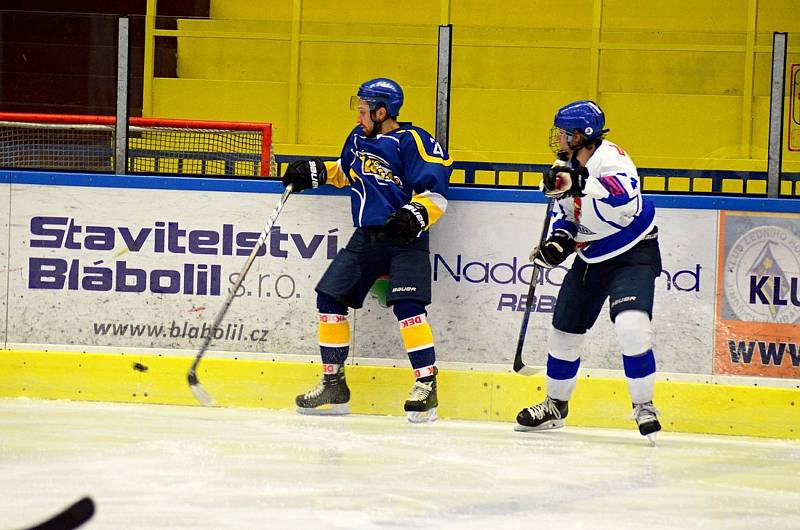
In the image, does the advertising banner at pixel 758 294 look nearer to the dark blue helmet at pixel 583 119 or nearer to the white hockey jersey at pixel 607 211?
the white hockey jersey at pixel 607 211

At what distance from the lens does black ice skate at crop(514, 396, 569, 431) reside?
5.28 m

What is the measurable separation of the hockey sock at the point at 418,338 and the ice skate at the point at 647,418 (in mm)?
859

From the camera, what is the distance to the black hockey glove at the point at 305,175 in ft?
18.1

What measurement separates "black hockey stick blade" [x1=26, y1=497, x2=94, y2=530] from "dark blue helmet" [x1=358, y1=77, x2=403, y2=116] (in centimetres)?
232

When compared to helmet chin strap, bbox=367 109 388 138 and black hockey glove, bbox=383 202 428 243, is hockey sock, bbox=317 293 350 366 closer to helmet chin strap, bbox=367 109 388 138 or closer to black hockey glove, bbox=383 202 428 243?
black hockey glove, bbox=383 202 428 243

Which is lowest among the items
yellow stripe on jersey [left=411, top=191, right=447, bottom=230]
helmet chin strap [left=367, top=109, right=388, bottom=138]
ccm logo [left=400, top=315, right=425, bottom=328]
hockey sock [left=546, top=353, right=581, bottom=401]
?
hockey sock [left=546, top=353, right=581, bottom=401]

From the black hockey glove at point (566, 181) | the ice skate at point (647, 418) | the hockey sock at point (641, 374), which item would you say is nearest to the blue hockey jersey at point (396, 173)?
the black hockey glove at point (566, 181)

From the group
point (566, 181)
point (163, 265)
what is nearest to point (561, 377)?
point (566, 181)

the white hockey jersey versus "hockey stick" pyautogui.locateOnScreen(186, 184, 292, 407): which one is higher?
the white hockey jersey

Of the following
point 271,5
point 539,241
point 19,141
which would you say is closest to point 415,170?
point 539,241

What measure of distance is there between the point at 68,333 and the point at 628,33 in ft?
9.46

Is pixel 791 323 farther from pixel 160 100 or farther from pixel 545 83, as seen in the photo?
pixel 160 100

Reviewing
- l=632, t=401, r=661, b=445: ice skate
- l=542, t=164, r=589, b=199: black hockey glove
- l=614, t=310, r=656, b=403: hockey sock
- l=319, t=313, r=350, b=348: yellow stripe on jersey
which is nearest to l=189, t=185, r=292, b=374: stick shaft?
l=319, t=313, r=350, b=348: yellow stripe on jersey

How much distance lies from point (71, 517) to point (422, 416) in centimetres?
221
